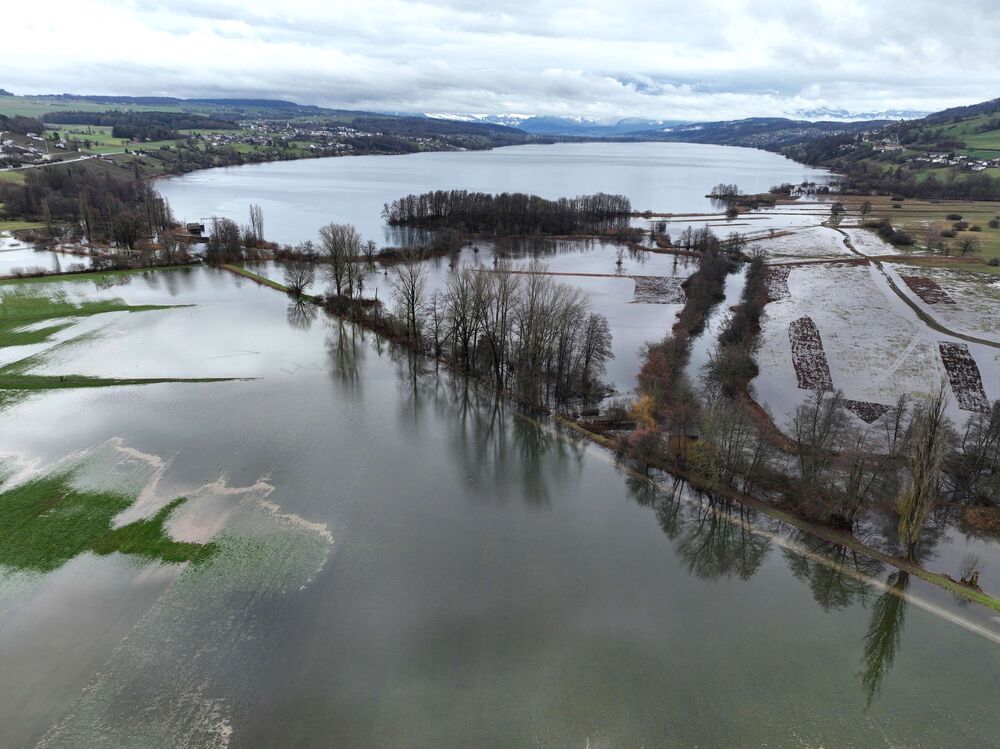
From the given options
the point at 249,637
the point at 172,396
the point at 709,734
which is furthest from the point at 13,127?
the point at 709,734

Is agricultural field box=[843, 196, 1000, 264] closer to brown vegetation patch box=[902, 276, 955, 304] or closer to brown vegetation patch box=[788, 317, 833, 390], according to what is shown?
brown vegetation patch box=[902, 276, 955, 304]

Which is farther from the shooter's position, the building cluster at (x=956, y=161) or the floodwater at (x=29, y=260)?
the building cluster at (x=956, y=161)

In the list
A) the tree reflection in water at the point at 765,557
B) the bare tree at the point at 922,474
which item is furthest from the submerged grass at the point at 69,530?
the bare tree at the point at 922,474

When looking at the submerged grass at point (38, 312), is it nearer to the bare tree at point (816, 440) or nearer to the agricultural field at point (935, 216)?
the bare tree at point (816, 440)

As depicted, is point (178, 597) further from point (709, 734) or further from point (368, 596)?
point (709, 734)

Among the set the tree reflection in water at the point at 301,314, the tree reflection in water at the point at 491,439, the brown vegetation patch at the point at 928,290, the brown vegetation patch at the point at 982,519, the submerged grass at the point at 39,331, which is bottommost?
the tree reflection in water at the point at 491,439

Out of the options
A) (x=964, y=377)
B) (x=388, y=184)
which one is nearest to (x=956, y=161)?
(x=964, y=377)
